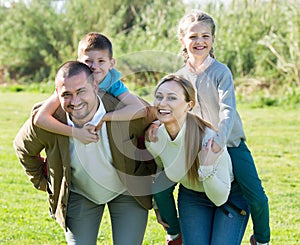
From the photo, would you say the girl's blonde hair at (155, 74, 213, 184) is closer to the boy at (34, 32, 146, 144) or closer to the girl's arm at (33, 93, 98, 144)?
the boy at (34, 32, 146, 144)

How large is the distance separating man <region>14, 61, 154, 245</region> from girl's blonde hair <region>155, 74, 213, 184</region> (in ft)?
0.80

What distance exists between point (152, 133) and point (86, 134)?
0.37 metres

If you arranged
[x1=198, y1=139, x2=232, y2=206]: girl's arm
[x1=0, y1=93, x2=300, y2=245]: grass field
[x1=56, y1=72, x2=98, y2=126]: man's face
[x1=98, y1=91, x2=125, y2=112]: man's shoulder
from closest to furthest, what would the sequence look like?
[x1=56, y1=72, x2=98, y2=126]: man's face < [x1=198, y1=139, x2=232, y2=206]: girl's arm < [x1=98, y1=91, x2=125, y2=112]: man's shoulder < [x1=0, y1=93, x2=300, y2=245]: grass field

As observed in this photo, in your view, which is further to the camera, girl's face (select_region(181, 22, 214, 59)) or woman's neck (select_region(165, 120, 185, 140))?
girl's face (select_region(181, 22, 214, 59))

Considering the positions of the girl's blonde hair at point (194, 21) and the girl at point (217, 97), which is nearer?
the girl at point (217, 97)

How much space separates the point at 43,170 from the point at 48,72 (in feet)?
51.2

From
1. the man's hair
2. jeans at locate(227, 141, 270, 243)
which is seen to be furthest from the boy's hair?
jeans at locate(227, 141, 270, 243)

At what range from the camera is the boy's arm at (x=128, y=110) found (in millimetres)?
3511

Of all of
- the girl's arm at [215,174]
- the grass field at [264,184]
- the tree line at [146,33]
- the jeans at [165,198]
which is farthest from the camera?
the tree line at [146,33]

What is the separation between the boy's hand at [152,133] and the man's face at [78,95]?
329 mm

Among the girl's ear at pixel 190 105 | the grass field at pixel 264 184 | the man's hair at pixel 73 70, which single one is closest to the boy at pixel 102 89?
the man's hair at pixel 73 70

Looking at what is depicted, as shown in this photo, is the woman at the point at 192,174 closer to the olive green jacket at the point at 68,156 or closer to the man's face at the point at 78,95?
the olive green jacket at the point at 68,156

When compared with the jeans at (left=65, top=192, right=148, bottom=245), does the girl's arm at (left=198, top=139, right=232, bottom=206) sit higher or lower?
higher

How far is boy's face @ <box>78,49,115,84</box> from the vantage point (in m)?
3.61
